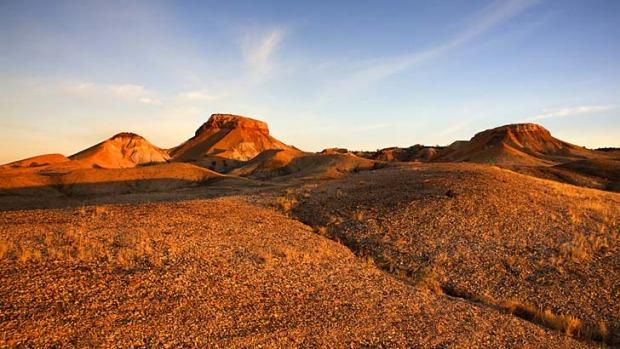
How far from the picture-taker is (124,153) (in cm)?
13312

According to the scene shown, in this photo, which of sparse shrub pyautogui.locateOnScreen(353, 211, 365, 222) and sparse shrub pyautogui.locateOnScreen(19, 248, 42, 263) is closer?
sparse shrub pyautogui.locateOnScreen(19, 248, 42, 263)

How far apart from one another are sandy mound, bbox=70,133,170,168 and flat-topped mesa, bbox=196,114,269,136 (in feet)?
92.3

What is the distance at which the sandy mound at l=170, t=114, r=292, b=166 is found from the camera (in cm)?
14325

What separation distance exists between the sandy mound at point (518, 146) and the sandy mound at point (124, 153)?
83274mm

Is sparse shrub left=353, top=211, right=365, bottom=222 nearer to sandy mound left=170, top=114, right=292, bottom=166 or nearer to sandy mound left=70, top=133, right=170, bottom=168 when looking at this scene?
sandy mound left=70, top=133, right=170, bottom=168

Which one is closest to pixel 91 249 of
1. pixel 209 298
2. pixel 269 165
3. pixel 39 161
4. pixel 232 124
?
pixel 209 298

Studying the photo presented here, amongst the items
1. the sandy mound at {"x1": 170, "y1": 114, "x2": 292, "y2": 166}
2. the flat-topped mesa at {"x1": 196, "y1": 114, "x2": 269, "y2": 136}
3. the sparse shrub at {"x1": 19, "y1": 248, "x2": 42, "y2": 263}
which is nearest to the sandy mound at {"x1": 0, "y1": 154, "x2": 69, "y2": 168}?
the sandy mound at {"x1": 170, "y1": 114, "x2": 292, "y2": 166}

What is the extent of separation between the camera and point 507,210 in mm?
23188

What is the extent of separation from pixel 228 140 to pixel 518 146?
88804 millimetres

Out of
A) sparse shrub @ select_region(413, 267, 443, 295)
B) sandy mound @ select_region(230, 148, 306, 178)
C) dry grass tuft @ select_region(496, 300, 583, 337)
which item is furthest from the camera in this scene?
sandy mound @ select_region(230, 148, 306, 178)

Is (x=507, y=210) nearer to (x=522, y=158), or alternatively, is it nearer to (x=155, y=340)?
(x=155, y=340)

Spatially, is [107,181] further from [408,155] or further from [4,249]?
[408,155]

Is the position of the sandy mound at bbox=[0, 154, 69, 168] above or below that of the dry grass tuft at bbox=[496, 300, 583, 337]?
above

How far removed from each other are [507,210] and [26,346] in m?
21.4
